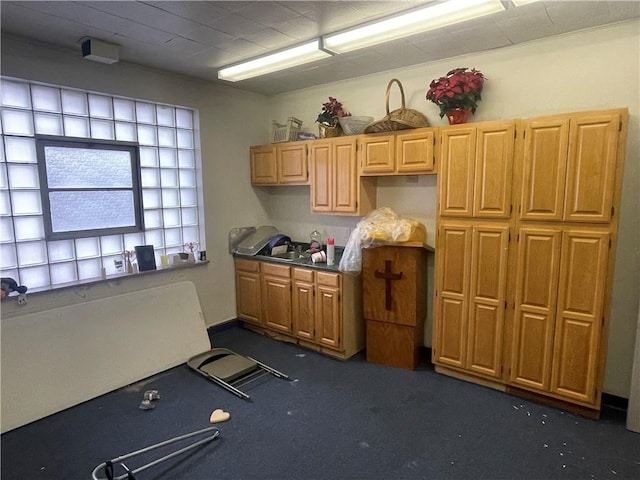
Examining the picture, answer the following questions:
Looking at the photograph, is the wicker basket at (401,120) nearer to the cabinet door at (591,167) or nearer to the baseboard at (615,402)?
the cabinet door at (591,167)

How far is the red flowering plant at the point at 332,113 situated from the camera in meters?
3.70

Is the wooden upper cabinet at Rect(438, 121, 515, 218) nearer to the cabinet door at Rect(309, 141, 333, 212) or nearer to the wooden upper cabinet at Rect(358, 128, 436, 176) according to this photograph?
the wooden upper cabinet at Rect(358, 128, 436, 176)

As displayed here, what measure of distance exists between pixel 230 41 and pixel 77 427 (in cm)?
288

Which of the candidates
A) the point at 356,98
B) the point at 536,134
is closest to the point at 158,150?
the point at 356,98

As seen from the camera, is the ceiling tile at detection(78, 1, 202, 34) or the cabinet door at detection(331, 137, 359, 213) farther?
the cabinet door at detection(331, 137, 359, 213)

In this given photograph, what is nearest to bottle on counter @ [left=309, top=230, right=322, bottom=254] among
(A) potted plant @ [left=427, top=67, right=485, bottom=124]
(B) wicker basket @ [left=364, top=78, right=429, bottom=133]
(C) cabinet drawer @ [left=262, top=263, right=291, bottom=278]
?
(C) cabinet drawer @ [left=262, top=263, right=291, bottom=278]

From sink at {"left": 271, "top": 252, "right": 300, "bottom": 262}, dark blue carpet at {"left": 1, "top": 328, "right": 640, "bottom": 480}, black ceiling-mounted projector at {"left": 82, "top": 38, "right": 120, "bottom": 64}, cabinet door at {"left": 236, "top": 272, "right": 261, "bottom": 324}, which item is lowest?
dark blue carpet at {"left": 1, "top": 328, "right": 640, "bottom": 480}

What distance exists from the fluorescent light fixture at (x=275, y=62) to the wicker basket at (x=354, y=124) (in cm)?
64

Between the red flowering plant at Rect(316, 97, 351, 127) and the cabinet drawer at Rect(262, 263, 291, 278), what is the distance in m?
1.46

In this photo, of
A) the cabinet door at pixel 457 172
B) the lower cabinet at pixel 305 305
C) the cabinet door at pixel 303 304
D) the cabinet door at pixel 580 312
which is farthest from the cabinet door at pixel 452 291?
the cabinet door at pixel 303 304

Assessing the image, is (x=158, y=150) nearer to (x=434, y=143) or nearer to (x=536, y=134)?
(x=434, y=143)

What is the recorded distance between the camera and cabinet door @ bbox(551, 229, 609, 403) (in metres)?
2.43

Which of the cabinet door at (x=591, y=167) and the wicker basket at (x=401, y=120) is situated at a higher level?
the wicker basket at (x=401, y=120)

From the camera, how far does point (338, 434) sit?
2.47m
